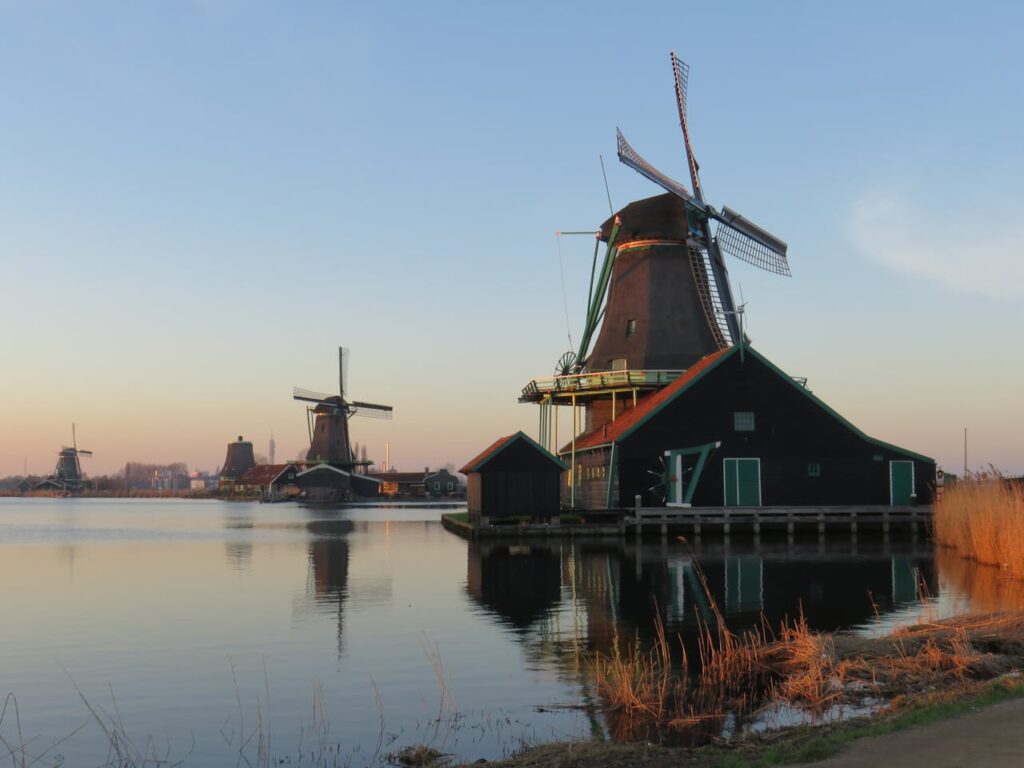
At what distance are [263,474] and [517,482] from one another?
96.7 metres

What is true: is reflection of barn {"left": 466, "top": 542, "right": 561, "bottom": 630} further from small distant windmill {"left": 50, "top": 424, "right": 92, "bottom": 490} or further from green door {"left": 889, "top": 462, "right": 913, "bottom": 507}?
small distant windmill {"left": 50, "top": 424, "right": 92, "bottom": 490}

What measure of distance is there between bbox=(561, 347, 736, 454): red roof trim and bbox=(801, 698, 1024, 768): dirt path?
30.1 metres

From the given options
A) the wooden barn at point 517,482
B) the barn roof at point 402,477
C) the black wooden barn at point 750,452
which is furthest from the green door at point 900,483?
the barn roof at point 402,477

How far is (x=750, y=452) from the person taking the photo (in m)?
39.6

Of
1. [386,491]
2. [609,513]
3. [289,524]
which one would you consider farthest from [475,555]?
[386,491]

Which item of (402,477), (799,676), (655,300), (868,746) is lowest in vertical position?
(799,676)

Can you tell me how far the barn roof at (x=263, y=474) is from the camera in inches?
4730

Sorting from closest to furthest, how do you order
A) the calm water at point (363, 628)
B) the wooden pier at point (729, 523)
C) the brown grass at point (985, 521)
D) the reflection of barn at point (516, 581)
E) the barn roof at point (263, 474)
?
1. the calm water at point (363, 628)
2. the reflection of barn at point (516, 581)
3. the brown grass at point (985, 521)
4. the wooden pier at point (729, 523)
5. the barn roof at point (263, 474)

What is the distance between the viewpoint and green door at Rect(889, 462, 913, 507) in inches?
1572

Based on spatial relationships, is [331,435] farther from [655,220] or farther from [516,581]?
[516,581]

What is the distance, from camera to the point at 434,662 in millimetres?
14047

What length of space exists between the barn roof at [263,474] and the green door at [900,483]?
83270 millimetres

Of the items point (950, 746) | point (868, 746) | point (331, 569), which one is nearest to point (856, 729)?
point (868, 746)

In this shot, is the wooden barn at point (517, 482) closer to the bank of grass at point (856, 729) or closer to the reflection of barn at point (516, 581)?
the reflection of barn at point (516, 581)
